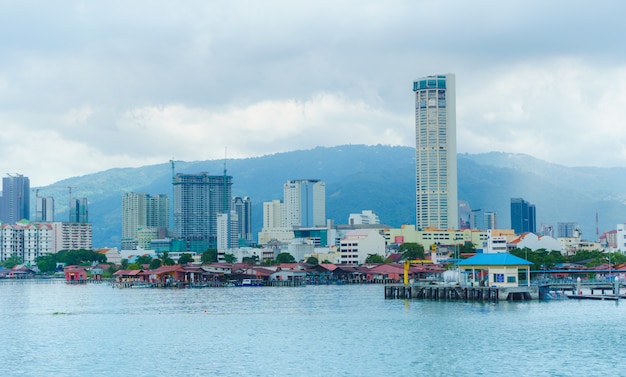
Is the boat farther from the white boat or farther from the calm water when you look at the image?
the calm water

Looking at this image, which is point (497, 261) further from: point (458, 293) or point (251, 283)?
point (251, 283)

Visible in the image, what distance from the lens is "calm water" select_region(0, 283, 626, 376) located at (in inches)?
2092

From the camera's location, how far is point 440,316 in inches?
3167

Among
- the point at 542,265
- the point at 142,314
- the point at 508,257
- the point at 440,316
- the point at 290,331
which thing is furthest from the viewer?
the point at 542,265

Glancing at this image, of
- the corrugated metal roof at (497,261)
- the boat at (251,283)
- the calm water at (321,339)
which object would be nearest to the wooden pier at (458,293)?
the corrugated metal roof at (497,261)

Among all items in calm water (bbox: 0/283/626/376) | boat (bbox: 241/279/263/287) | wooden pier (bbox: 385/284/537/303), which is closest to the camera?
calm water (bbox: 0/283/626/376)

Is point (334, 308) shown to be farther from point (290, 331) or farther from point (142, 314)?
point (290, 331)

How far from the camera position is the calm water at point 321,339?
2092 inches

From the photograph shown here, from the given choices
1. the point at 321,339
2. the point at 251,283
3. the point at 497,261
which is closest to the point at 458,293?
the point at 497,261

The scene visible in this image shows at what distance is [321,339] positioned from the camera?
215ft

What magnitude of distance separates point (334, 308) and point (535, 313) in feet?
65.7

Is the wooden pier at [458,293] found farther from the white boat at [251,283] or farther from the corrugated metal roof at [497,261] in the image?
the white boat at [251,283]

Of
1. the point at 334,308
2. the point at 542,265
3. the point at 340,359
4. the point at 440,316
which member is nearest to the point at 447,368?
the point at 340,359

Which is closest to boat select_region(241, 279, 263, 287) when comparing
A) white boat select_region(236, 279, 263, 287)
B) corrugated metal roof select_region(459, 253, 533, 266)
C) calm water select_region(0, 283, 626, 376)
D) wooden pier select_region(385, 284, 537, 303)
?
white boat select_region(236, 279, 263, 287)
